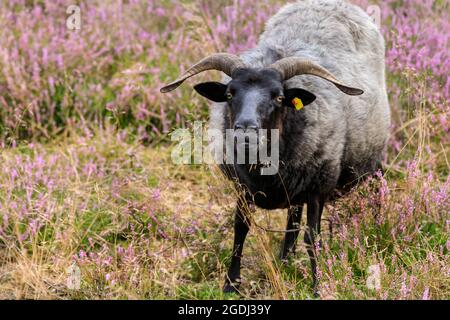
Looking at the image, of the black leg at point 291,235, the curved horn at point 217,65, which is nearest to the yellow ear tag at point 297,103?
the curved horn at point 217,65

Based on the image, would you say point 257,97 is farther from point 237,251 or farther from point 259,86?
point 237,251

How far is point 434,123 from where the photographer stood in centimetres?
741

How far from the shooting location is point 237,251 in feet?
18.4

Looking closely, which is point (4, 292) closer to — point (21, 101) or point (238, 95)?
point (238, 95)

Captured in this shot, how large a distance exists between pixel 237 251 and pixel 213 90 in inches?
46.1

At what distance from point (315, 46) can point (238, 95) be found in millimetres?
1109

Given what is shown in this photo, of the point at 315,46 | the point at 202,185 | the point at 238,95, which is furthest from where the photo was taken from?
the point at 202,185

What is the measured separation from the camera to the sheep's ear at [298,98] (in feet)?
17.4

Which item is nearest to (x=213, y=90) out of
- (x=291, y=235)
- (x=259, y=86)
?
(x=259, y=86)

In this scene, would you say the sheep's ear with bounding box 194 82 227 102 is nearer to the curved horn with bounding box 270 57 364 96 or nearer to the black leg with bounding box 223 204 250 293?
the curved horn with bounding box 270 57 364 96

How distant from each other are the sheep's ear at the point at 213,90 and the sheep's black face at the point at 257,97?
0.07 ft

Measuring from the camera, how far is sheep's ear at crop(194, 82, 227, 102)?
5.44 m

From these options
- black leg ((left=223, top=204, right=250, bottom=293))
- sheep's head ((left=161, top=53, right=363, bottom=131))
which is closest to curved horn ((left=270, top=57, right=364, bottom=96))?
sheep's head ((left=161, top=53, right=363, bottom=131))
